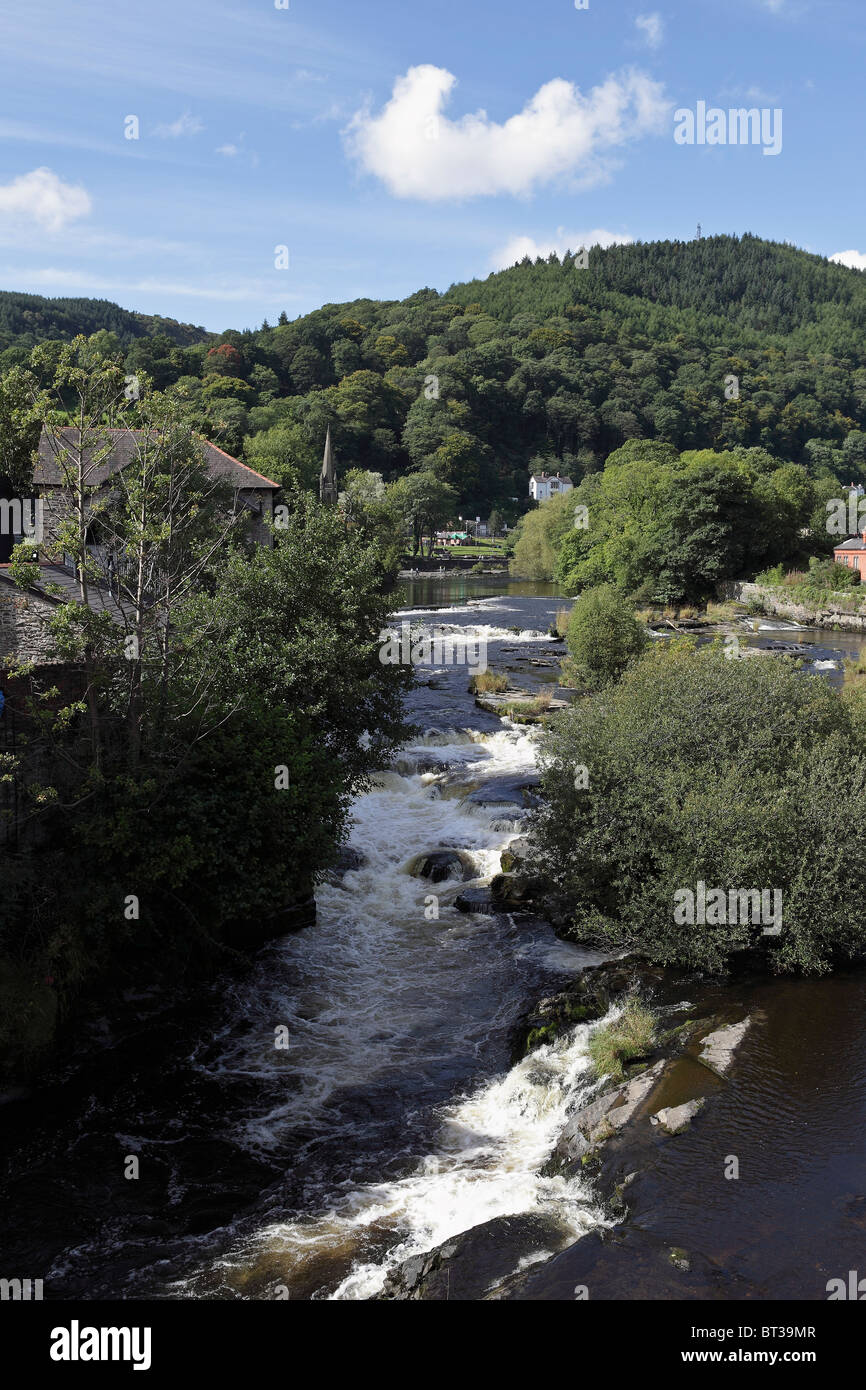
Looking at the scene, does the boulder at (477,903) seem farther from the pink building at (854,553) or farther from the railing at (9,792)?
the pink building at (854,553)

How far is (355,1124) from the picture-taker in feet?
47.6

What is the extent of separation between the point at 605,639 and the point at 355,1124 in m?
29.1

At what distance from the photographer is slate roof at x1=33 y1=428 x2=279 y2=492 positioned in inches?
1524

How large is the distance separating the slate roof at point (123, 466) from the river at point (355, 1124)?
69.3ft

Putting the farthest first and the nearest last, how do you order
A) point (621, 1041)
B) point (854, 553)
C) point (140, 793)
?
point (854, 553)
point (140, 793)
point (621, 1041)

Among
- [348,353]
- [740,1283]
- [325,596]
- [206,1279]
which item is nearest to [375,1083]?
[206,1279]

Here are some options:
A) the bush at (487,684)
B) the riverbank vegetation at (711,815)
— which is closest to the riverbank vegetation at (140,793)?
the riverbank vegetation at (711,815)

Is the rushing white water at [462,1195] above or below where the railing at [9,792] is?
below

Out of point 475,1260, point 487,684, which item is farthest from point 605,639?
point 475,1260

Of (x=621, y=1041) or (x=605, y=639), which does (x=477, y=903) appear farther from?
(x=605, y=639)

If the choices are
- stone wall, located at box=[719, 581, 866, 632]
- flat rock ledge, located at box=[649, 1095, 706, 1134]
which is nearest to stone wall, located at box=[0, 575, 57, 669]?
flat rock ledge, located at box=[649, 1095, 706, 1134]

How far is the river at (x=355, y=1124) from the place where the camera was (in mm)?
11484
